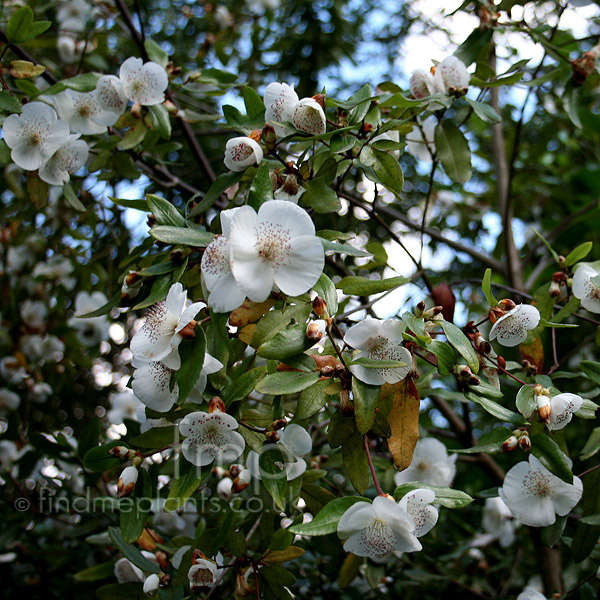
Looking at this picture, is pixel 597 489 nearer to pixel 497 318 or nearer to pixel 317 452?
pixel 497 318

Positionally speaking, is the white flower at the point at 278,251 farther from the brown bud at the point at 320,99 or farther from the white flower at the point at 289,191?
the brown bud at the point at 320,99

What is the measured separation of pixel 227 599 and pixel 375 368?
84cm

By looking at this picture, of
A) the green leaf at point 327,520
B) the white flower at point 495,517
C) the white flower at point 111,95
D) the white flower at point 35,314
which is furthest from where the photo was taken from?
the white flower at point 35,314

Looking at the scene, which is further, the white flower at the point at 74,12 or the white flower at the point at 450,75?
the white flower at the point at 74,12

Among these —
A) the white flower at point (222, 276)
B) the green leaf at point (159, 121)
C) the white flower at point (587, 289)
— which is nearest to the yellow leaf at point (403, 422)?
the white flower at point (222, 276)

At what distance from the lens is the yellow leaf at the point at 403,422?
Answer: 32.4 inches

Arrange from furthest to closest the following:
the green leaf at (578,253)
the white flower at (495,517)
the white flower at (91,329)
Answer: the white flower at (91,329), the white flower at (495,517), the green leaf at (578,253)

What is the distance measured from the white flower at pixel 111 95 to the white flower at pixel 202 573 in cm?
85

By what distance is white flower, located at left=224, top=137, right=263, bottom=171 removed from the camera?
0.91m

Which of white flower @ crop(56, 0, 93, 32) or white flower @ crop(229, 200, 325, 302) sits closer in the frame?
white flower @ crop(229, 200, 325, 302)

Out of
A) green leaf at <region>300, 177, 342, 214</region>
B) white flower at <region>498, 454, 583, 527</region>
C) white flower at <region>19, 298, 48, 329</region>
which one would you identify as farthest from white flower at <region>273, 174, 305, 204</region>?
white flower at <region>19, 298, 48, 329</region>

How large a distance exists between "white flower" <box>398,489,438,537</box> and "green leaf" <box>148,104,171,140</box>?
2.75ft

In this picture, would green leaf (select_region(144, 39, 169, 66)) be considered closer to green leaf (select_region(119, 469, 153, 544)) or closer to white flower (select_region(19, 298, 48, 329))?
green leaf (select_region(119, 469, 153, 544))

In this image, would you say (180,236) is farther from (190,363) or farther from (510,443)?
(510,443)
